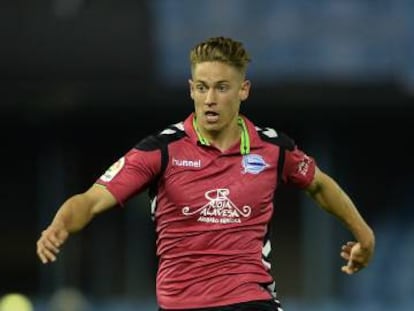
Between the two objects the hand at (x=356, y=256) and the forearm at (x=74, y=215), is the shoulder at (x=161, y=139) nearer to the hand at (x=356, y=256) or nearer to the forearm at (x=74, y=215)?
the forearm at (x=74, y=215)

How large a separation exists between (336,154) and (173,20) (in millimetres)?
2970

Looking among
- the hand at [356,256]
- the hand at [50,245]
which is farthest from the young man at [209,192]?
the hand at [356,256]

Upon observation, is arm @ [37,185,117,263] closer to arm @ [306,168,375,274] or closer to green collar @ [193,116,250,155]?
green collar @ [193,116,250,155]

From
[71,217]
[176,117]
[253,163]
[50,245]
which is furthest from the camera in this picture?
[176,117]

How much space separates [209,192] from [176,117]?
41.6 feet

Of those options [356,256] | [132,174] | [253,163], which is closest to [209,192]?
[253,163]

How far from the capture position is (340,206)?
7434 mm

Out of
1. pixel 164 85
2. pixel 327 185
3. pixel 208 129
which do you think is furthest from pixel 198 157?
pixel 164 85

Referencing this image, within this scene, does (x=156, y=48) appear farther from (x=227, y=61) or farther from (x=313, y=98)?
(x=227, y=61)

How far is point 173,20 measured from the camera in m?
19.8

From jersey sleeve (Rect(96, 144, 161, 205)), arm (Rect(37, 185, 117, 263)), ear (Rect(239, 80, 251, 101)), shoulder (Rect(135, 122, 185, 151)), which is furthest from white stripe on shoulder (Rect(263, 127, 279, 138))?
arm (Rect(37, 185, 117, 263))

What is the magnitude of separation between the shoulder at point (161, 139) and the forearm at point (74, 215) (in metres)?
0.40

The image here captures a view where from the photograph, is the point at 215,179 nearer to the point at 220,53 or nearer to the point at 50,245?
the point at 220,53

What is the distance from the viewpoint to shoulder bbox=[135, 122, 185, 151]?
693cm
